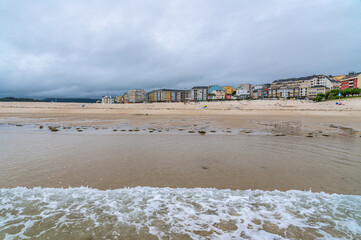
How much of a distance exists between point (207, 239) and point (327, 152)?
6287 mm

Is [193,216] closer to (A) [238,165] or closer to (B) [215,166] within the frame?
(B) [215,166]

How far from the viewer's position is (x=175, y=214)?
2.94 meters

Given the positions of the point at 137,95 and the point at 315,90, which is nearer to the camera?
the point at 315,90

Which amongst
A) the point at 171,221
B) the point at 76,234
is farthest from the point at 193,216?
the point at 76,234

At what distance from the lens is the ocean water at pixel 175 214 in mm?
2473

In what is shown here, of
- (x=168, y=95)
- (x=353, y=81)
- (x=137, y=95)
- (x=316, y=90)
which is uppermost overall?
(x=137, y=95)

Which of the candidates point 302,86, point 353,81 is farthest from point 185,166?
point 302,86

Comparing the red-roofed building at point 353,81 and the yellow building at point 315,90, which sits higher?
the red-roofed building at point 353,81

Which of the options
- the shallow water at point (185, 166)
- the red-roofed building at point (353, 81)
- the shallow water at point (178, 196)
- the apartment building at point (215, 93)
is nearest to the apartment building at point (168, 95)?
the apartment building at point (215, 93)

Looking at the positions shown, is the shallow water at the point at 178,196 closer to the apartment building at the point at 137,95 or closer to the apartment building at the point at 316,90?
the apartment building at the point at 316,90

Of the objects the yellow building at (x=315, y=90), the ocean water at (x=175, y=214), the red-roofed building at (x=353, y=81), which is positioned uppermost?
the red-roofed building at (x=353, y=81)

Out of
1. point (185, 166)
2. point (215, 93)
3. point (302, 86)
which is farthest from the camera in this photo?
point (215, 93)

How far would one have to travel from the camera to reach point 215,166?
5031 mm

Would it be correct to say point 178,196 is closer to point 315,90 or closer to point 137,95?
point 315,90
